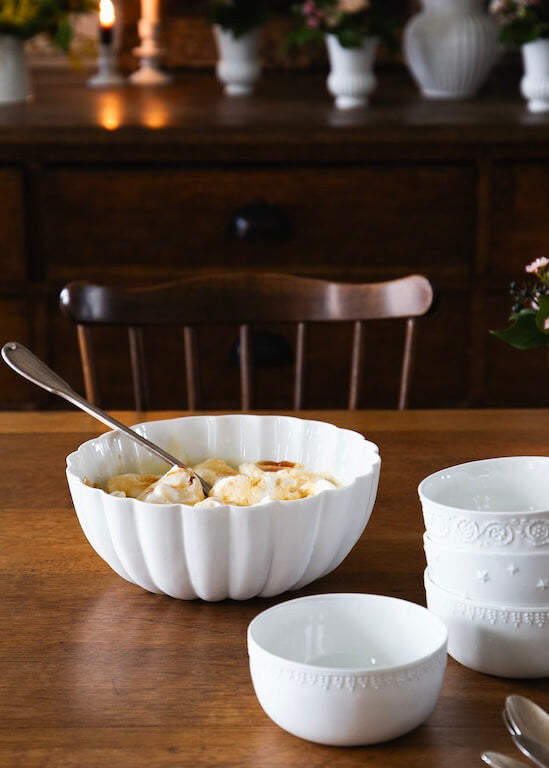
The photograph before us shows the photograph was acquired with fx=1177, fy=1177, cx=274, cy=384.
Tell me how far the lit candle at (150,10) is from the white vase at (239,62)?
21cm

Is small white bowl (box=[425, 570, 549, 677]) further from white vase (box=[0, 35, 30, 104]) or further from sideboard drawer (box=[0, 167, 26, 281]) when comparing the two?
white vase (box=[0, 35, 30, 104])

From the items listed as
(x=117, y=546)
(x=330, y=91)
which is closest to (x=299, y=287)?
(x=117, y=546)

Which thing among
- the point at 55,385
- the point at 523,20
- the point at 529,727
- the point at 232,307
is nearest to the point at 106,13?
the point at 523,20

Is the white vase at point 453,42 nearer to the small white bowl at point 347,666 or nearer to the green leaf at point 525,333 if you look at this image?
the green leaf at point 525,333

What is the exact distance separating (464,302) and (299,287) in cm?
79

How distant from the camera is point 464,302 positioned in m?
2.19

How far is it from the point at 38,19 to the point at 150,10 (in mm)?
454

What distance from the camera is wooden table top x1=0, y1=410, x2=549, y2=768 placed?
617 mm

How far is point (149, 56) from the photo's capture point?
269 centimetres

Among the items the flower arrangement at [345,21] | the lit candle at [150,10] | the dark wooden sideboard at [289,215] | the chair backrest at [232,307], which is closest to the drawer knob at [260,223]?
the dark wooden sideboard at [289,215]

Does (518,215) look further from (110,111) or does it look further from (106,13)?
(106,13)

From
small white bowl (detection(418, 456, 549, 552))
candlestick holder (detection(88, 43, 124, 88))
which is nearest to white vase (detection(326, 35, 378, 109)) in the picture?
candlestick holder (detection(88, 43, 124, 88))

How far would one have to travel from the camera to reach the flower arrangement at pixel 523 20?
7.18ft

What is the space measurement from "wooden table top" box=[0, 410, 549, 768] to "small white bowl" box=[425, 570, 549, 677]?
10mm
